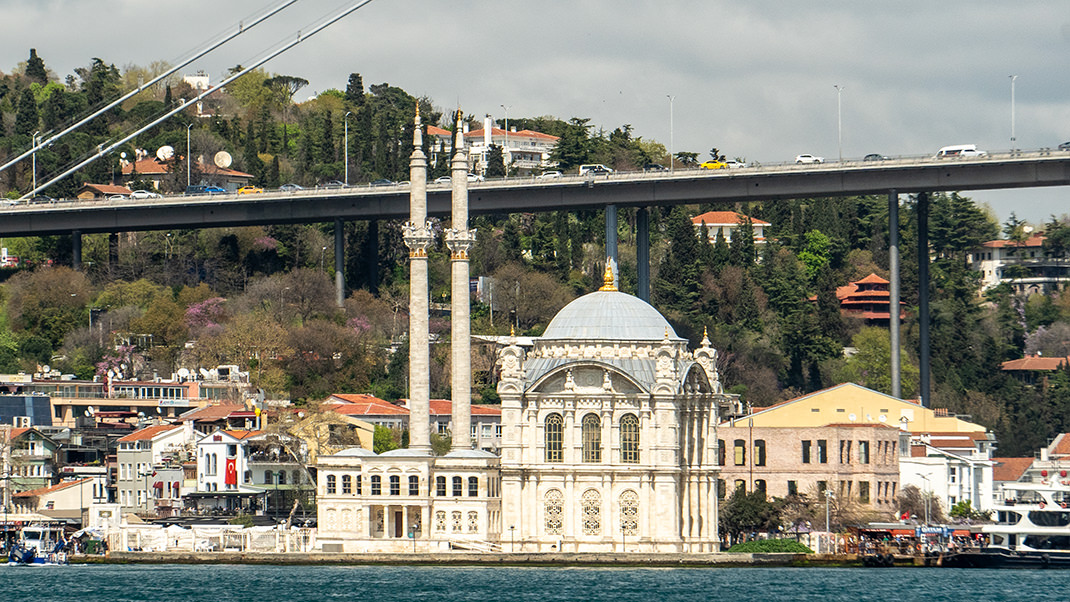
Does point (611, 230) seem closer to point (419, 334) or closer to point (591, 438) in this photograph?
point (419, 334)

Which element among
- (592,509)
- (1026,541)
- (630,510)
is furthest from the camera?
(1026,541)

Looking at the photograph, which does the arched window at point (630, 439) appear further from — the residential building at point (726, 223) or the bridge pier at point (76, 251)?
the residential building at point (726, 223)

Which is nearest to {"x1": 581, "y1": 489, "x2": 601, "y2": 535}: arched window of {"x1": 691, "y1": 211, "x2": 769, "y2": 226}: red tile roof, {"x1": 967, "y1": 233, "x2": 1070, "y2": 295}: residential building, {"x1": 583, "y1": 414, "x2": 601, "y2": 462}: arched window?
{"x1": 583, "y1": 414, "x2": 601, "y2": 462}: arched window

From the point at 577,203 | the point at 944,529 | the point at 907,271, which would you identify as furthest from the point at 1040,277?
the point at 944,529

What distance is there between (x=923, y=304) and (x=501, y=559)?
4594 cm

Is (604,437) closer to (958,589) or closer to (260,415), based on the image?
(958,589)

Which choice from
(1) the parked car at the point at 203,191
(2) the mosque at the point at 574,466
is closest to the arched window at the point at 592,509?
(2) the mosque at the point at 574,466

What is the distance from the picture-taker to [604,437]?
78.9 metres

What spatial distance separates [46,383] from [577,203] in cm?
2899

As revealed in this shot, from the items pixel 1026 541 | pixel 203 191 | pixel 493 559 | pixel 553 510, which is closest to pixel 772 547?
pixel 553 510

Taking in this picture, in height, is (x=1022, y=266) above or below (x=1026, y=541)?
above

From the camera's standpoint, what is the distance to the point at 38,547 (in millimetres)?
84500

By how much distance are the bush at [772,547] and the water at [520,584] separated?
71 centimetres

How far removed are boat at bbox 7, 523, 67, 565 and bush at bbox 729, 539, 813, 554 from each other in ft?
79.5
